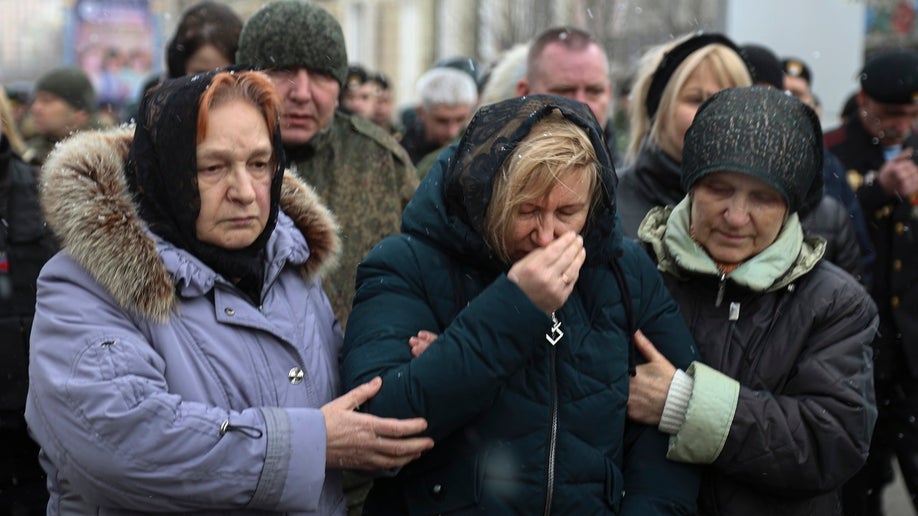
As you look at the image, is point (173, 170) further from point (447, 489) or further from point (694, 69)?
point (694, 69)

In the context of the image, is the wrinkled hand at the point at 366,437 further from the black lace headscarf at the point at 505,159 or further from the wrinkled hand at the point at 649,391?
the wrinkled hand at the point at 649,391

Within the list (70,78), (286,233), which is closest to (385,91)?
(70,78)

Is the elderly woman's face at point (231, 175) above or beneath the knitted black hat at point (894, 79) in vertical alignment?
above

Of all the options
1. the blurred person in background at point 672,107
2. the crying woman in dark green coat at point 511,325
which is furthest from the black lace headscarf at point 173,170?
the blurred person in background at point 672,107

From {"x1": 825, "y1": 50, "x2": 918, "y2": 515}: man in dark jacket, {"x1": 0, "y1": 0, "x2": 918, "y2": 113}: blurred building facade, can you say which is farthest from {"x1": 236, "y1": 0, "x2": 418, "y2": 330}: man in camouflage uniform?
{"x1": 0, "y1": 0, "x2": 918, "y2": 113}: blurred building facade

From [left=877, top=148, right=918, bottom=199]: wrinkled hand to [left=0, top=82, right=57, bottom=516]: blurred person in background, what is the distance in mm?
3841

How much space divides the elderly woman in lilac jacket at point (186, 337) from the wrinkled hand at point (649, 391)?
612 mm

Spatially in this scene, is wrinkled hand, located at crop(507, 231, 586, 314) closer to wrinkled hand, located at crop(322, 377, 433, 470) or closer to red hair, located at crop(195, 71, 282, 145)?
wrinkled hand, located at crop(322, 377, 433, 470)

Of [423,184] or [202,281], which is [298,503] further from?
[423,184]

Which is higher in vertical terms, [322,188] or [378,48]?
[322,188]

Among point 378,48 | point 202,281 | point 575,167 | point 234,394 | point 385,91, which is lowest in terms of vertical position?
point 378,48

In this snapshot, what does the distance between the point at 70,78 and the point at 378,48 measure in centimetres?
3743

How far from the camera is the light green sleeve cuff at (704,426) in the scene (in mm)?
2912

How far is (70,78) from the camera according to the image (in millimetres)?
7602
